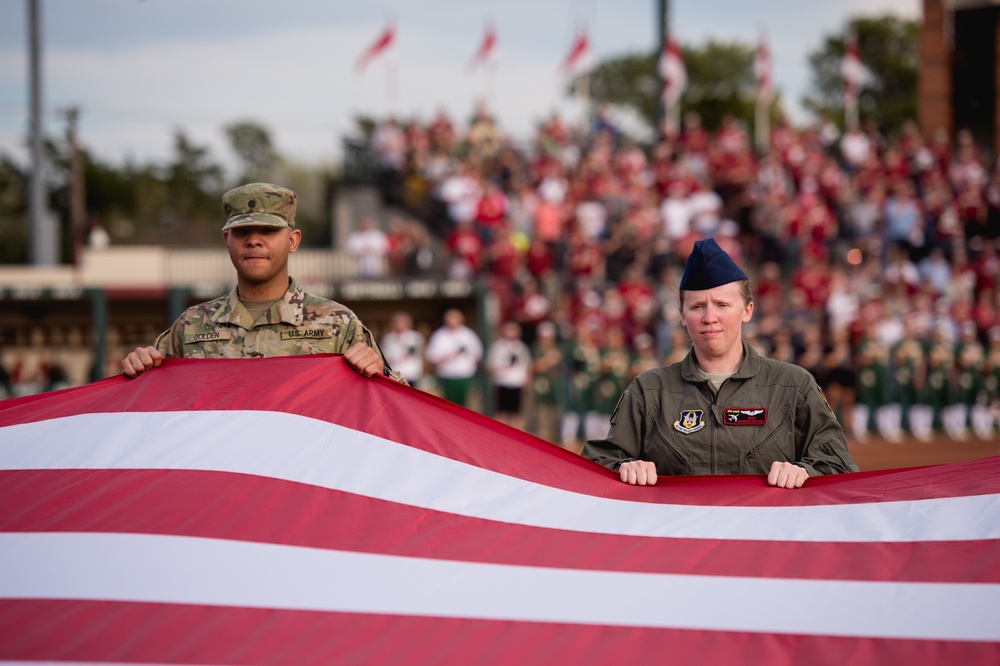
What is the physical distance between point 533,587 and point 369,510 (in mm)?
617

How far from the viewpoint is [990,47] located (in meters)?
28.6

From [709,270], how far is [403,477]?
47.1 inches

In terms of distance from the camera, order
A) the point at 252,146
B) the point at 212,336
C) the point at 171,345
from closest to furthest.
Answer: the point at 212,336 → the point at 171,345 → the point at 252,146

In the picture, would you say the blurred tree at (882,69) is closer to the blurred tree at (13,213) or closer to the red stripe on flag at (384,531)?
the blurred tree at (13,213)

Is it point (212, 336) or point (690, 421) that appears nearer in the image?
point (690, 421)

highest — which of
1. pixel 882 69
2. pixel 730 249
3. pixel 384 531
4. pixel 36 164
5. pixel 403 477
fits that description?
pixel 882 69

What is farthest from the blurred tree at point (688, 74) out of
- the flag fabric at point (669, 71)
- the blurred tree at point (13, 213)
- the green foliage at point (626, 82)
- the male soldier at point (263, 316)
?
the male soldier at point (263, 316)

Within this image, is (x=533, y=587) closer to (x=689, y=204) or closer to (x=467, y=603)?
(x=467, y=603)

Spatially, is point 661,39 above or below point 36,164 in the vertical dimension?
above

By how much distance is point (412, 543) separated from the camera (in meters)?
3.53

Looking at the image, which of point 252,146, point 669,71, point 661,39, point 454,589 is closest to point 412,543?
point 454,589

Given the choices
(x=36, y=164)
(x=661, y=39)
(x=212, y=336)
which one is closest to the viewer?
(x=212, y=336)

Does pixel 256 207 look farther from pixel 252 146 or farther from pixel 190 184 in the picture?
pixel 252 146

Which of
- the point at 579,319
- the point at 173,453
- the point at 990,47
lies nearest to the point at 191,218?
the point at 990,47
